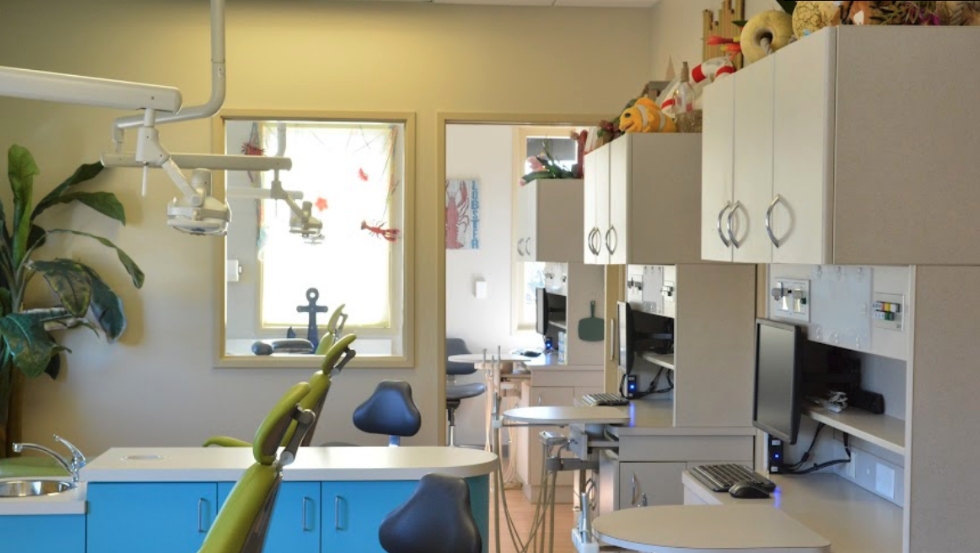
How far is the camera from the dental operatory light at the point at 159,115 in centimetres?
327

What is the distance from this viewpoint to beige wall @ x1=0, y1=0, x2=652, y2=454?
257 inches

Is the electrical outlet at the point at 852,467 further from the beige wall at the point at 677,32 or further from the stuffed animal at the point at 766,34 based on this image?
the beige wall at the point at 677,32

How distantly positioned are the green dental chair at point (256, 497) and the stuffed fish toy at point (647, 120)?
2792 millimetres

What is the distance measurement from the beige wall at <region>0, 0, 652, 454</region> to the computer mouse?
3157mm

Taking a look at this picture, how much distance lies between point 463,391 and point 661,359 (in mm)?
3108

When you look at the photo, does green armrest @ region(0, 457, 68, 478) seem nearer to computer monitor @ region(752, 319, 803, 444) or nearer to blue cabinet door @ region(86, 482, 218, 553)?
blue cabinet door @ region(86, 482, 218, 553)

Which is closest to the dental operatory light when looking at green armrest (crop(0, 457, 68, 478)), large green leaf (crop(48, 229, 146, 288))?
large green leaf (crop(48, 229, 146, 288))

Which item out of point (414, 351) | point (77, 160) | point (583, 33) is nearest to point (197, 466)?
point (414, 351)

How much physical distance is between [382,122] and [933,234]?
4.20 m

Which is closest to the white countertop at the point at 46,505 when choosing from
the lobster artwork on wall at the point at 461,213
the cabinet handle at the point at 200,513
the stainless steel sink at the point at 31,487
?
the stainless steel sink at the point at 31,487

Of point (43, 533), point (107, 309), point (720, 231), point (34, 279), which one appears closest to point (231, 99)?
point (107, 309)

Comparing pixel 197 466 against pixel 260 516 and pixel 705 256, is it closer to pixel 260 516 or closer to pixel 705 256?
pixel 260 516

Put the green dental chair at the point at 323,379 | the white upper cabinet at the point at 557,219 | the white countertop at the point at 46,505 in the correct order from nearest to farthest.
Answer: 1. the green dental chair at the point at 323,379
2. the white countertop at the point at 46,505
3. the white upper cabinet at the point at 557,219

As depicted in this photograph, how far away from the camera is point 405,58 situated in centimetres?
665
